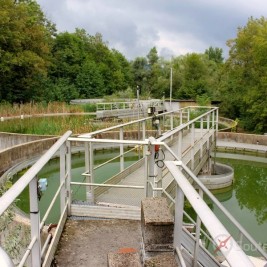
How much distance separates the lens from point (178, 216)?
1643 mm

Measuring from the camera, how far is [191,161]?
573 cm

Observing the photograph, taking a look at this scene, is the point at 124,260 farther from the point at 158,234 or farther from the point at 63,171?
the point at 63,171

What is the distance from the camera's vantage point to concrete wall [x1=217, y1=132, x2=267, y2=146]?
1408 centimetres

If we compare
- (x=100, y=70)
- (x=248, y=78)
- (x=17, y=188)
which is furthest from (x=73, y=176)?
(x=100, y=70)

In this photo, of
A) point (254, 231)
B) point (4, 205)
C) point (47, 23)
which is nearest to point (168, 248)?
point (4, 205)

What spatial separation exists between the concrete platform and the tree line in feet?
53.2

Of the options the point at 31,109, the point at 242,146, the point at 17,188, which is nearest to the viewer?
the point at 17,188

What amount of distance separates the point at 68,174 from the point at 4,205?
6.47 ft

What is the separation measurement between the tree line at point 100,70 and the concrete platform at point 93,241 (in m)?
16.2

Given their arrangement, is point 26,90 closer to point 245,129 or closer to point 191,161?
point 245,129

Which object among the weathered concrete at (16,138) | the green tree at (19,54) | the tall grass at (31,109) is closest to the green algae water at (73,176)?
the weathered concrete at (16,138)

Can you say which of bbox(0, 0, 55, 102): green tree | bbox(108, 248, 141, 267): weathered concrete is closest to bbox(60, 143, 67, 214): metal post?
bbox(108, 248, 141, 267): weathered concrete

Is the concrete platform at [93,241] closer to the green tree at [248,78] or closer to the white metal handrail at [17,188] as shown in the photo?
the white metal handrail at [17,188]

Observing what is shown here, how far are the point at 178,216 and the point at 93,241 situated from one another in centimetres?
128
